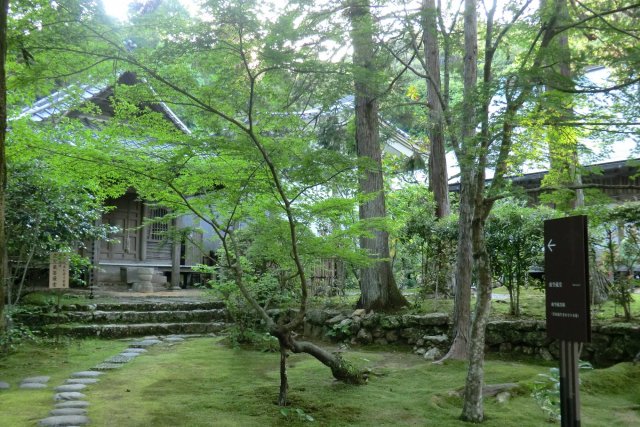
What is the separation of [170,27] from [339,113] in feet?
24.9

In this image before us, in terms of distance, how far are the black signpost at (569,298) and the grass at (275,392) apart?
1460 millimetres

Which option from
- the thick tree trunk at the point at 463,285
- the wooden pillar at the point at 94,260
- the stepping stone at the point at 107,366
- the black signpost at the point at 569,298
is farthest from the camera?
the wooden pillar at the point at 94,260

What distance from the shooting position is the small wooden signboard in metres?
8.79

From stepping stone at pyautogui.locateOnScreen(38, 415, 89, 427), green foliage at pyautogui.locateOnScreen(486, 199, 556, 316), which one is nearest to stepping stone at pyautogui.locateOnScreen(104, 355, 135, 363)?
stepping stone at pyautogui.locateOnScreen(38, 415, 89, 427)

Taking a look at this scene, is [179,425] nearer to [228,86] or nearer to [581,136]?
[228,86]

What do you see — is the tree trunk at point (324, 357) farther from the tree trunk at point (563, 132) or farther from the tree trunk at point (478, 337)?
the tree trunk at point (563, 132)

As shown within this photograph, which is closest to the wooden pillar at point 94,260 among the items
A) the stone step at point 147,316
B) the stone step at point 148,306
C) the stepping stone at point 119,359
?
the stone step at point 148,306

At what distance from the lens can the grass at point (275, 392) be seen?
16.3 feet

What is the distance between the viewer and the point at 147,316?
11.0 m

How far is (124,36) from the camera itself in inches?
181

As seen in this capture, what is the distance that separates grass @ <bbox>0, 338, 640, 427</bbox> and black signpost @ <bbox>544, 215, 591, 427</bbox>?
1460 mm

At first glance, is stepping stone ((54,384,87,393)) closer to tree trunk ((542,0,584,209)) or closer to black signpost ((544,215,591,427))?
black signpost ((544,215,591,427))

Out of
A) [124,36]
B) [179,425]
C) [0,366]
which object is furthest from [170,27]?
[0,366]

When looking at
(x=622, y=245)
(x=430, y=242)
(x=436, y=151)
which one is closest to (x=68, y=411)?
(x=430, y=242)
